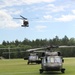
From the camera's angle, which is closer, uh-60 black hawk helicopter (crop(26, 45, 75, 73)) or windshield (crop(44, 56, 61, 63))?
uh-60 black hawk helicopter (crop(26, 45, 75, 73))

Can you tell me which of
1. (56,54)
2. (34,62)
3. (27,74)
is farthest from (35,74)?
(34,62)

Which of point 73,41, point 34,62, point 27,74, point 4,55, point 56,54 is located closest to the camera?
point 27,74

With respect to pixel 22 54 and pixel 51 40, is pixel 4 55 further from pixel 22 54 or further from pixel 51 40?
pixel 51 40

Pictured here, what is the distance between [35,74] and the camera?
2883 centimetres

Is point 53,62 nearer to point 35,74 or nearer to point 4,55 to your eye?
point 35,74

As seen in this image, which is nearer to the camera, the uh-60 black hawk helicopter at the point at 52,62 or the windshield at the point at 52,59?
the uh-60 black hawk helicopter at the point at 52,62

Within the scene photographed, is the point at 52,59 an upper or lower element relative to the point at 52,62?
upper

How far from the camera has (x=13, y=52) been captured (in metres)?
146

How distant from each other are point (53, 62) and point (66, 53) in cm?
11925

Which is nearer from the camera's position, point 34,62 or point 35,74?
point 35,74

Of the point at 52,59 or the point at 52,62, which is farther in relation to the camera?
the point at 52,59

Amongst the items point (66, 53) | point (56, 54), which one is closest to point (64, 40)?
point (66, 53)

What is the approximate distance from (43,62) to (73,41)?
152 metres

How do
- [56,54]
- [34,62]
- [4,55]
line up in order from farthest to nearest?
[4,55] → [34,62] → [56,54]
